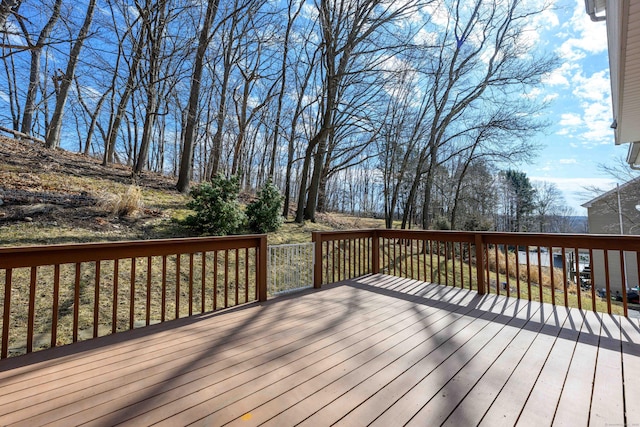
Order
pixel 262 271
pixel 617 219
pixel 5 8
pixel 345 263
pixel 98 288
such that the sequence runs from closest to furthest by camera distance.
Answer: pixel 98 288 → pixel 262 271 → pixel 5 8 → pixel 345 263 → pixel 617 219

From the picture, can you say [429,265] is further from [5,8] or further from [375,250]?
[5,8]

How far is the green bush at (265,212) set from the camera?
7.26 metres

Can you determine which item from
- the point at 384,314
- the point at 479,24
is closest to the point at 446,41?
the point at 479,24

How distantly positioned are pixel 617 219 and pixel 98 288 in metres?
19.0

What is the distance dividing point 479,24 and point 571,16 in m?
A: 3.21

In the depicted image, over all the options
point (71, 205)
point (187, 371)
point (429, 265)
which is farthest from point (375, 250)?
point (71, 205)

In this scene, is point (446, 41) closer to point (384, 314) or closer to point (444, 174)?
point (444, 174)

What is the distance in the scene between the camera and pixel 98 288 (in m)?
2.34

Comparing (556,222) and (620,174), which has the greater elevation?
(620,174)

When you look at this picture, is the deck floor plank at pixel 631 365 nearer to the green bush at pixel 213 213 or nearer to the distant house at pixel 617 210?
the green bush at pixel 213 213

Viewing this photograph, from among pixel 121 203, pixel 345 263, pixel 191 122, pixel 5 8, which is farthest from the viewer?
pixel 191 122

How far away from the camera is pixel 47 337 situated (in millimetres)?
3094

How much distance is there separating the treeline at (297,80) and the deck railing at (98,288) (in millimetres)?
3440

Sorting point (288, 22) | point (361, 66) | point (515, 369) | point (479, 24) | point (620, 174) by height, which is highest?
→ point (479, 24)
